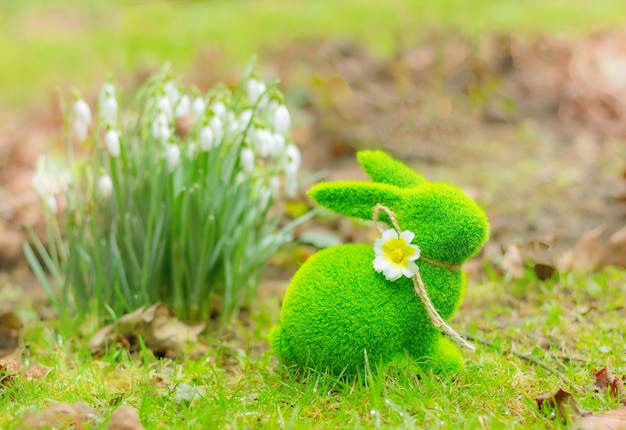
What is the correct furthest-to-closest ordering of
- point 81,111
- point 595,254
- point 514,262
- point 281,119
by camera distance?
1. point 595,254
2. point 514,262
3. point 81,111
4. point 281,119

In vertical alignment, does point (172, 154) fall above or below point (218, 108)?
below

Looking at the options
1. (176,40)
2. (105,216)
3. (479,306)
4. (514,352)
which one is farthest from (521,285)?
(176,40)

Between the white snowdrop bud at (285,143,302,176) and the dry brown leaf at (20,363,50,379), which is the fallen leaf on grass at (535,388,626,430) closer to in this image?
the white snowdrop bud at (285,143,302,176)

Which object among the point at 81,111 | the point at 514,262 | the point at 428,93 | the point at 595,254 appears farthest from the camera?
the point at 428,93

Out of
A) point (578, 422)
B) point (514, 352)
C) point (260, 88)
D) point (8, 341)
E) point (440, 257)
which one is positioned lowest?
point (8, 341)

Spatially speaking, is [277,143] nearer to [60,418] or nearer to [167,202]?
[167,202]

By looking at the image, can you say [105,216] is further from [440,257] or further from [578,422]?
[578,422]

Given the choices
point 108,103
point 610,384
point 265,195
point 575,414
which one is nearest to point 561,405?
point 575,414
